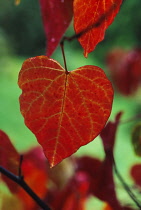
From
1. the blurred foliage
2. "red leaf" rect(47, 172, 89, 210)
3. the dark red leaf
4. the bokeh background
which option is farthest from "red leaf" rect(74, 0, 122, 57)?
the blurred foliage

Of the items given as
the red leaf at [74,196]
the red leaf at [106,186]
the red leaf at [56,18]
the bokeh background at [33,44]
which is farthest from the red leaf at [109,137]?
the bokeh background at [33,44]

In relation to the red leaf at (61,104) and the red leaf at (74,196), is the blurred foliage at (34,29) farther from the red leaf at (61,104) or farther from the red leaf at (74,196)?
the red leaf at (61,104)

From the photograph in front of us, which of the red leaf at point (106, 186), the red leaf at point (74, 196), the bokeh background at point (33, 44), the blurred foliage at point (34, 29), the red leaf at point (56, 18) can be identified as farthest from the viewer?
the blurred foliage at point (34, 29)

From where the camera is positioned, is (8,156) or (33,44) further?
(33,44)

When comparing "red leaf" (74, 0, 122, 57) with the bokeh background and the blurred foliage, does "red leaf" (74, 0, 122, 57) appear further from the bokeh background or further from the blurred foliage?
the blurred foliage

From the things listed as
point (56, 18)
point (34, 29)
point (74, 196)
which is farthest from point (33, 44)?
point (56, 18)

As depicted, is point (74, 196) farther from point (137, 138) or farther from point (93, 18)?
point (93, 18)
